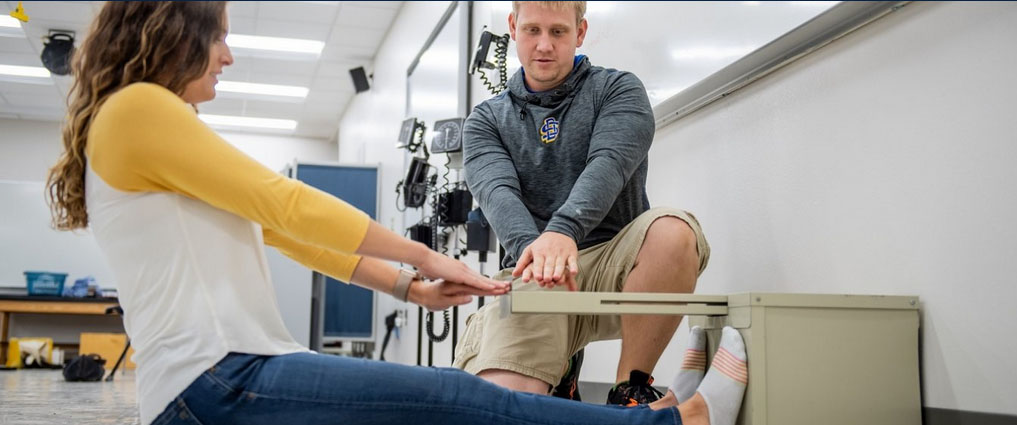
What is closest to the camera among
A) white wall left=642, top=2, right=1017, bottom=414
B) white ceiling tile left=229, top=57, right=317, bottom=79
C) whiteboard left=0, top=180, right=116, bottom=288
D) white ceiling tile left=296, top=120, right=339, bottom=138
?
white wall left=642, top=2, right=1017, bottom=414

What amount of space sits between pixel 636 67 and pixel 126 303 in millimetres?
1396

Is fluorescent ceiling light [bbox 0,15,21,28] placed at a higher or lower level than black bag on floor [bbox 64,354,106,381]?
higher

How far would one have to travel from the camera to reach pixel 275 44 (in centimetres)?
Answer: 666

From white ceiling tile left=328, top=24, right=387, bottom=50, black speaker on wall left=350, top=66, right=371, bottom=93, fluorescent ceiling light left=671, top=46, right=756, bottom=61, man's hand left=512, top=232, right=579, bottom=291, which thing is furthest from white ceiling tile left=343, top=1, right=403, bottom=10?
man's hand left=512, top=232, right=579, bottom=291

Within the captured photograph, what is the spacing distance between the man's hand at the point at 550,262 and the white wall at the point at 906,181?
1.68 feet

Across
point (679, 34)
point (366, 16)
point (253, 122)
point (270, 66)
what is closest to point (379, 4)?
point (366, 16)

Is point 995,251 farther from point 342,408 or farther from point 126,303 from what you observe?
point 126,303

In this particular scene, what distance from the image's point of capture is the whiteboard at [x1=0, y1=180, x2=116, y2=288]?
309 inches

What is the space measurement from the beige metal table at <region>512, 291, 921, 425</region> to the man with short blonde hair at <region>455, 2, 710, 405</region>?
133 millimetres

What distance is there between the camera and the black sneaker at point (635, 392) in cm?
142

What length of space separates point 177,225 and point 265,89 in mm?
7185

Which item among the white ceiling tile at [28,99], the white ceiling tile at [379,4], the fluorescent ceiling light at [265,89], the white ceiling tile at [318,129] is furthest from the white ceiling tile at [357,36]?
the white ceiling tile at [28,99]

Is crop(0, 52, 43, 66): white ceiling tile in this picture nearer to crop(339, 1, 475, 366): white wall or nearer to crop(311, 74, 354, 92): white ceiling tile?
crop(339, 1, 475, 366): white wall

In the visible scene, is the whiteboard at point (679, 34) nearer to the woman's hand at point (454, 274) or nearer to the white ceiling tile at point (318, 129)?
the woman's hand at point (454, 274)
